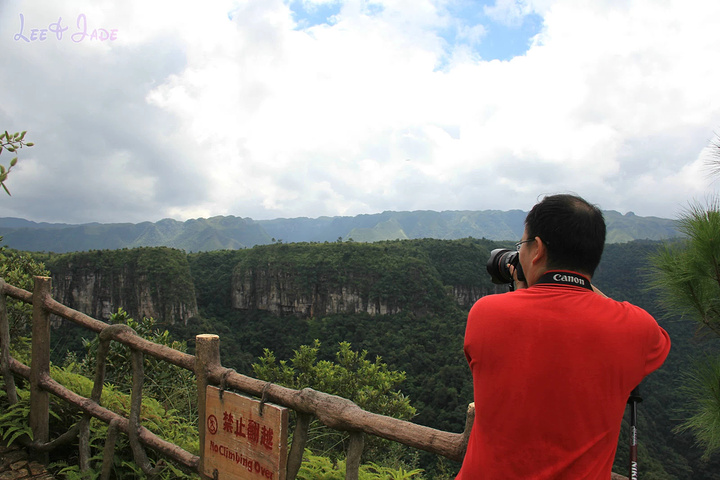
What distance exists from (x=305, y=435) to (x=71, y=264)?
49.8 metres

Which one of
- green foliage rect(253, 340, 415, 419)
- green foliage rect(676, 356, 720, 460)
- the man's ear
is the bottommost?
green foliage rect(253, 340, 415, 419)

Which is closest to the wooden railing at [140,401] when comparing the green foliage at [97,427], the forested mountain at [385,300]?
A: the green foliage at [97,427]

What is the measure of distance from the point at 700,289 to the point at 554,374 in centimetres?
234

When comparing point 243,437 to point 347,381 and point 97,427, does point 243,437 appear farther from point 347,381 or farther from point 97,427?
Result: point 347,381

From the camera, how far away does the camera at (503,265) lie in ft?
4.60

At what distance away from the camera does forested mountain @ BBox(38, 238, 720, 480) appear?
30734 millimetres

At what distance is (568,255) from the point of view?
3.73 feet

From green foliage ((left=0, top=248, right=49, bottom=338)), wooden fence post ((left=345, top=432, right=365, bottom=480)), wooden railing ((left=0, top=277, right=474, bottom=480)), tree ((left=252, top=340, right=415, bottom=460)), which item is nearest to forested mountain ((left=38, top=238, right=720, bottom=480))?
tree ((left=252, top=340, right=415, bottom=460))

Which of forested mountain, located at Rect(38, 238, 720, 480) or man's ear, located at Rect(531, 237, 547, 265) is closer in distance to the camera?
man's ear, located at Rect(531, 237, 547, 265)

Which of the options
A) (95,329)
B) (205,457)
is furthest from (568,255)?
(95,329)

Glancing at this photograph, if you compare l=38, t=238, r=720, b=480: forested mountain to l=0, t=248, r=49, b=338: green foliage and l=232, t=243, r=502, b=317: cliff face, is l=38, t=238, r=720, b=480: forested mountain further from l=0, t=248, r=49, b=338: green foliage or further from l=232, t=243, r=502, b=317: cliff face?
l=0, t=248, r=49, b=338: green foliage

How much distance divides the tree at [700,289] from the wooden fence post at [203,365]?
109 inches

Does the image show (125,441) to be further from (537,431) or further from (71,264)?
(71,264)

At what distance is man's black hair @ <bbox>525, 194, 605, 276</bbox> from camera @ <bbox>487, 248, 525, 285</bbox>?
201 mm
